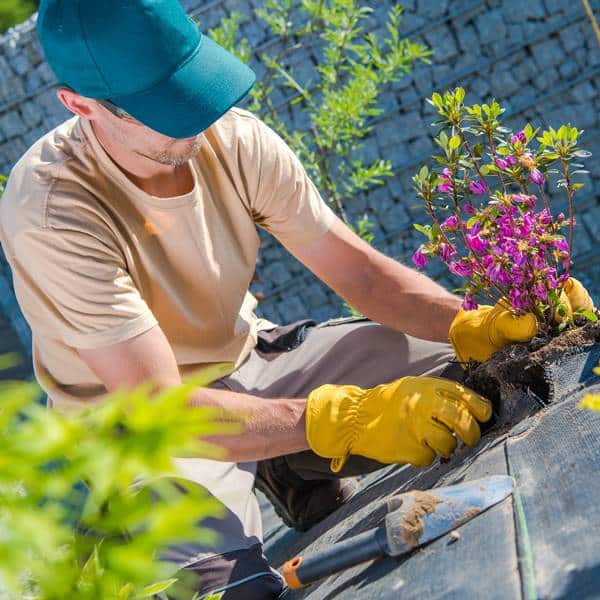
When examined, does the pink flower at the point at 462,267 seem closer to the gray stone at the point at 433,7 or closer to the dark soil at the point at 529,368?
the dark soil at the point at 529,368

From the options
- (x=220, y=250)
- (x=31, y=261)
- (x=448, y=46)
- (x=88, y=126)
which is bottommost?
(x=448, y=46)

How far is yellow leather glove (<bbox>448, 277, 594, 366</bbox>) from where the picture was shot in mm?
2207

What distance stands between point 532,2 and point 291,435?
4.92 meters

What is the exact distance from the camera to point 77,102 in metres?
2.40

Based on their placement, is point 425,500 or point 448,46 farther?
point 448,46

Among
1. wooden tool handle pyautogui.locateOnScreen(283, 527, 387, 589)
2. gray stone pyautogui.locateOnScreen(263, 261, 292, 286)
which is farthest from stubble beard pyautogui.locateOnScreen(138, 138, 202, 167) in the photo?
gray stone pyautogui.locateOnScreen(263, 261, 292, 286)

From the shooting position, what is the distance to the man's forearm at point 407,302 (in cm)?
265

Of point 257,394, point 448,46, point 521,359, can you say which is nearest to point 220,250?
point 257,394

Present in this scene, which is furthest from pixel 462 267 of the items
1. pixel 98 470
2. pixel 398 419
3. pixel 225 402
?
pixel 98 470

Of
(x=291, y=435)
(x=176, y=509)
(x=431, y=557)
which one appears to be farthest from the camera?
(x=291, y=435)

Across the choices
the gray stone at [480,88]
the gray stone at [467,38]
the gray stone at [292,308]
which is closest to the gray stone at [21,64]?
the gray stone at [292,308]

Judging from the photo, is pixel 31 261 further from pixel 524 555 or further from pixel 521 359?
pixel 524 555

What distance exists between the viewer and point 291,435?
7.38 ft

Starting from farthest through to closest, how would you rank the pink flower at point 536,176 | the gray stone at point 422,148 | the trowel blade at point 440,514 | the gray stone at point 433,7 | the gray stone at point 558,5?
the gray stone at point 422,148 → the gray stone at point 433,7 → the gray stone at point 558,5 → the pink flower at point 536,176 → the trowel blade at point 440,514
